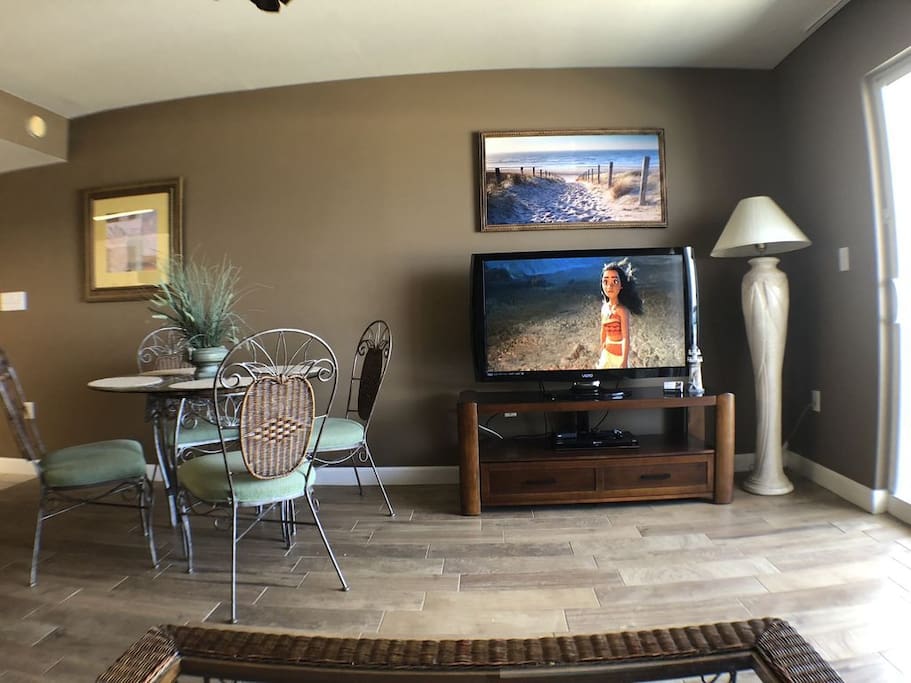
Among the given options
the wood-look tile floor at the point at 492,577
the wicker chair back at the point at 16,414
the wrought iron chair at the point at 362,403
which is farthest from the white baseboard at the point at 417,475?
the wicker chair back at the point at 16,414

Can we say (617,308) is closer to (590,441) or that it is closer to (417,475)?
(590,441)

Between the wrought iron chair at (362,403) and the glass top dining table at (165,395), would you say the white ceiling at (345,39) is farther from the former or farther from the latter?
the glass top dining table at (165,395)

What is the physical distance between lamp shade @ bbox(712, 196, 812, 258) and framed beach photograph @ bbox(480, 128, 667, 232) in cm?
41

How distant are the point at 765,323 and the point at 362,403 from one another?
217 centimetres

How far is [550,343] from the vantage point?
257cm

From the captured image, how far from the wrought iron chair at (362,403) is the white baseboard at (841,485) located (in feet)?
7.59

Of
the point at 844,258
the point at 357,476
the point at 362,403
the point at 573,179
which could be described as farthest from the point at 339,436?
the point at 844,258

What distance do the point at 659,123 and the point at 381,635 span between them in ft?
9.91

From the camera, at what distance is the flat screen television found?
2.53 metres

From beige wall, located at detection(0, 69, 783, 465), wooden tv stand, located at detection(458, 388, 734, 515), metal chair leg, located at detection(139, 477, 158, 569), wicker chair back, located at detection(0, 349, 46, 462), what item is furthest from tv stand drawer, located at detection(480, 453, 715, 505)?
wicker chair back, located at detection(0, 349, 46, 462)

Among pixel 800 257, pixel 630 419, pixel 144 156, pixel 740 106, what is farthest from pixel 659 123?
pixel 144 156

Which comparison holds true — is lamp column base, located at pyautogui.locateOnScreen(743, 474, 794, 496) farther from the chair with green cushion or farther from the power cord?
the chair with green cushion

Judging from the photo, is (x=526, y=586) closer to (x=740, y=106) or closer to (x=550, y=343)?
(x=550, y=343)

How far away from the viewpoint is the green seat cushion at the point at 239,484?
164cm
